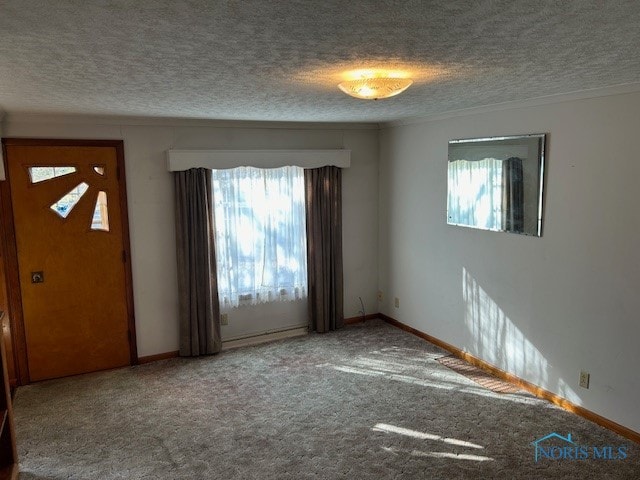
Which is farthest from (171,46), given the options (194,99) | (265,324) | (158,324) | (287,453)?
(265,324)

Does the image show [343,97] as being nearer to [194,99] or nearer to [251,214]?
[194,99]

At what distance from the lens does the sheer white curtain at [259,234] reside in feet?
15.6

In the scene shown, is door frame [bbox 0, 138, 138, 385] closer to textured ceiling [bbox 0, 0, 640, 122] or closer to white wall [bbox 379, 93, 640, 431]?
textured ceiling [bbox 0, 0, 640, 122]

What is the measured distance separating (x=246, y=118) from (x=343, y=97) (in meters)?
1.44

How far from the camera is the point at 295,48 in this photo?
1.89 m

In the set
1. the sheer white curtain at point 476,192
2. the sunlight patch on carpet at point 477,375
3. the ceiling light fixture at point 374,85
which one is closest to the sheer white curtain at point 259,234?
the sheer white curtain at point 476,192

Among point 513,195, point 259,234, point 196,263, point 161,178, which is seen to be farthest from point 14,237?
point 513,195

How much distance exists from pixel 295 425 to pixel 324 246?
2198 mm

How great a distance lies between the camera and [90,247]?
4.23 metres

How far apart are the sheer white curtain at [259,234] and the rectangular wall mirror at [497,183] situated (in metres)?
1.59

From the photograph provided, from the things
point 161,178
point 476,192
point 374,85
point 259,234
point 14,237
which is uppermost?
point 374,85

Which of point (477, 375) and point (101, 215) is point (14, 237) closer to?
point (101, 215)

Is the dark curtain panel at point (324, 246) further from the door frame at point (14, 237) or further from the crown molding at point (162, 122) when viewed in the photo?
the door frame at point (14, 237)

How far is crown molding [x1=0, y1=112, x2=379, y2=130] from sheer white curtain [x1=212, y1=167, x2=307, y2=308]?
1.42 ft
